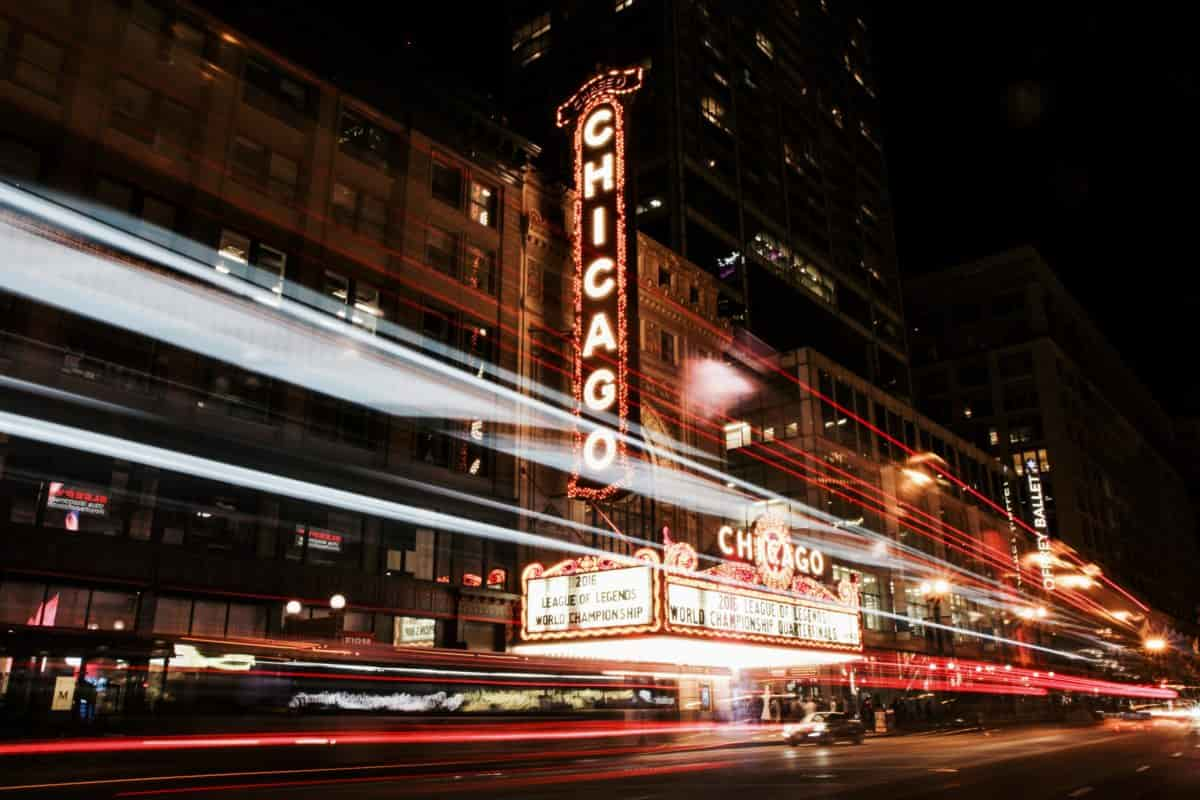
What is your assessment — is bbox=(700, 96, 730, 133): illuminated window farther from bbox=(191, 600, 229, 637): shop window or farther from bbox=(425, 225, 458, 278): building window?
bbox=(191, 600, 229, 637): shop window

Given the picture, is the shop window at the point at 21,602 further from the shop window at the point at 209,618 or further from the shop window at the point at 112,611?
the shop window at the point at 209,618

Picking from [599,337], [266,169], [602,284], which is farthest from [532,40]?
[266,169]

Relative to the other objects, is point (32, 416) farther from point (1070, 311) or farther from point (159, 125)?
point (1070, 311)

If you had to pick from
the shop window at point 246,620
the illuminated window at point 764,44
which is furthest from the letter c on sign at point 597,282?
the illuminated window at point 764,44

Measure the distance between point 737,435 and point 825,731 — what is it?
24.5 meters

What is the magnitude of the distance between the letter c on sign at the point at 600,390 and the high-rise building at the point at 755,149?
1227 inches

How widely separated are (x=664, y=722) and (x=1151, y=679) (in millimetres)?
125750

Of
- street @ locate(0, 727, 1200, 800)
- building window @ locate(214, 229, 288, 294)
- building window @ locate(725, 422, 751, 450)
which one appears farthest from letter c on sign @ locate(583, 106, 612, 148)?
building window @ locate(725, 422, 751, 450)

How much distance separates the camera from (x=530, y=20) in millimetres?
84500

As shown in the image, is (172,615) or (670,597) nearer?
(172,615)

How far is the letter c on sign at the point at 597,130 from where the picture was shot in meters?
35.3

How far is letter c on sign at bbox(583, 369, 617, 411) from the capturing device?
1257 inches

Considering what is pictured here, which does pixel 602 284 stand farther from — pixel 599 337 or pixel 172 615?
pixel 172 615

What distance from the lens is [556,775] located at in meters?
20.3
